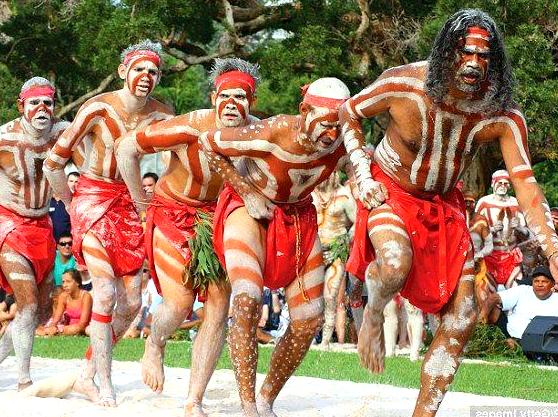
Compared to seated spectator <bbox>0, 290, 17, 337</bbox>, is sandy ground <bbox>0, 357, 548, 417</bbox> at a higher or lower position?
lower

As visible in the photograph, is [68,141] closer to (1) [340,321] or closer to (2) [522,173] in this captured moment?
(2) [522,173]

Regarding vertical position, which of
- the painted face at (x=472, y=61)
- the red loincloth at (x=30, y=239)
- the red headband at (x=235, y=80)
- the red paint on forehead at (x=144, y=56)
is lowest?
the red loincloth at (x=30, y=239)

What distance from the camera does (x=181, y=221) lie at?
8047 millimetres

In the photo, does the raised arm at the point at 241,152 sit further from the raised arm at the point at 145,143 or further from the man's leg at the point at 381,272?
the man's leg at the point at 381,272

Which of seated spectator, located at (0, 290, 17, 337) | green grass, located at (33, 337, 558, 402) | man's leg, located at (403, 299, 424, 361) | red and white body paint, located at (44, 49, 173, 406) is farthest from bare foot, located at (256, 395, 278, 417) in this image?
seated spectator, located at (0, 290, 17, 337)

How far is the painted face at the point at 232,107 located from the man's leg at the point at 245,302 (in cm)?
72

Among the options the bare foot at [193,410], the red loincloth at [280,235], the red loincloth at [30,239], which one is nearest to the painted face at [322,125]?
the red loincloth at [280,235]

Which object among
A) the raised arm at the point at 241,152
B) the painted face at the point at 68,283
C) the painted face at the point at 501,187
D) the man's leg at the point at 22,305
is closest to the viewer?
the raised arm at the point at 241,152

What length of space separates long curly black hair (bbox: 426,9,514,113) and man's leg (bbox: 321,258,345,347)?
6.46 meters

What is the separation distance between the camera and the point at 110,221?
8.59m

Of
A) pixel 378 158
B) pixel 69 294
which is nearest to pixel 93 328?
pixel 378 158

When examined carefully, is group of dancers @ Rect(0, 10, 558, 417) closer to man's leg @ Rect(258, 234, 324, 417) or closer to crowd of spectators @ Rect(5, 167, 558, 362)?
man's leg @ Rect(258, 234, 324, 417)

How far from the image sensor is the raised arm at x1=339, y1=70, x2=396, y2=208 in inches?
260

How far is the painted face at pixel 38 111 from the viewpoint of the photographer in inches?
356
